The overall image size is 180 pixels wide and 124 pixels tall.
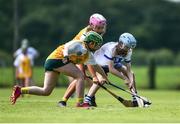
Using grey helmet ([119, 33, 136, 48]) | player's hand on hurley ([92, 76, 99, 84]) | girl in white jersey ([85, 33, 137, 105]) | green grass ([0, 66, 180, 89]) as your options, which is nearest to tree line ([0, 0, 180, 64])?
green grass ([0, 66, 180, 89])

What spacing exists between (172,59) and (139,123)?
54.2m

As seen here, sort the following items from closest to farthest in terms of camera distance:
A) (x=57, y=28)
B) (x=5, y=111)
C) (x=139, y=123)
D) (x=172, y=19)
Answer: (x=139, y=123)
(x=5, y=111)
(x=57, y=28)
(x=172, y=19)

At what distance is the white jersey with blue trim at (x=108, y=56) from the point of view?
19.8m

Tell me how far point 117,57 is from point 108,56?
1.10 feet

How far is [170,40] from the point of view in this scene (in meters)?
89.5

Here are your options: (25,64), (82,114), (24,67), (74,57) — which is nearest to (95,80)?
(74,57)

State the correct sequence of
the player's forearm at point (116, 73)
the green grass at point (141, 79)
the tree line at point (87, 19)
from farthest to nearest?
the tree line at point (87, 19) < the green grass at point (141, 79) < the player's forearm at point (116, 73)

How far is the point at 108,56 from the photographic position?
65.0 feet

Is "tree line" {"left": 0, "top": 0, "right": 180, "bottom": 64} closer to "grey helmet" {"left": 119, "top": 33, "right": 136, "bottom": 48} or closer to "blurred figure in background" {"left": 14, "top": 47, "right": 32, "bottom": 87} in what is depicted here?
"blurred figure in background" {"left": 14, "top": 47, "right": 32, "bottom": 87}

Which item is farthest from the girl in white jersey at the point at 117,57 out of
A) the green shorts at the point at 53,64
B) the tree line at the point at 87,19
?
the tree line at the point at 87,19

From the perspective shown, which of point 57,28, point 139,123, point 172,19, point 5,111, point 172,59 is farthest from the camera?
point 172,19

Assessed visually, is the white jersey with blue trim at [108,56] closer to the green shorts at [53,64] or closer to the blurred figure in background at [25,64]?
the green shorts at [53,64]

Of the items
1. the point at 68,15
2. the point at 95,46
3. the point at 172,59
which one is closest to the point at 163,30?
the point at 68,15

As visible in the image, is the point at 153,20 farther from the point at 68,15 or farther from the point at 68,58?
the point at 68,58
